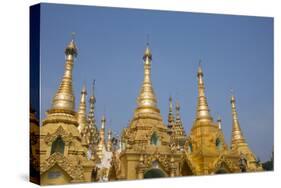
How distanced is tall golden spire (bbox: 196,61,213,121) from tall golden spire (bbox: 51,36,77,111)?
3544 millimetres

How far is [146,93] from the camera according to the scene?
14.0 meters

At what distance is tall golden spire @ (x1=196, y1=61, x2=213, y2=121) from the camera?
1446 cm

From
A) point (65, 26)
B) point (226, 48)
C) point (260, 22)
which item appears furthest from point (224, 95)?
point (65, 26)

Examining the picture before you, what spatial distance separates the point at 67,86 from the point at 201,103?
3.88 m

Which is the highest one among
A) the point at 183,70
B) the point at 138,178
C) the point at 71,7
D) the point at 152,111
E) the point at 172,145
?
the point at 71,7

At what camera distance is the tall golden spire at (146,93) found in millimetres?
13734

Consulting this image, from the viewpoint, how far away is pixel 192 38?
562 inches

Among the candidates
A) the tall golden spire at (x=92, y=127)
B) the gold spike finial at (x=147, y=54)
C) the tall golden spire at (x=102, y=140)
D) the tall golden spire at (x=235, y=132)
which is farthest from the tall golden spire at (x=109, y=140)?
the tall golden spire at (x=235, y=132)

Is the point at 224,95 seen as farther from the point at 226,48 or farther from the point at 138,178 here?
the point at 138,178

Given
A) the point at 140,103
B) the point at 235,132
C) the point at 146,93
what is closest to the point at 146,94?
the point at 146,93

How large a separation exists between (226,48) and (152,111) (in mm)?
2691

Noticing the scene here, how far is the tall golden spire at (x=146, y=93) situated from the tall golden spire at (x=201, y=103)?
1.28 metres

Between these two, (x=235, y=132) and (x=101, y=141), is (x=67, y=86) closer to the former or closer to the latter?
(x=101, y=141)

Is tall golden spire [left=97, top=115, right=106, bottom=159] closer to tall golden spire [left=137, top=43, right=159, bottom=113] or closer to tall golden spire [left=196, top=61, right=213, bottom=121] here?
tall golden spire [left=137, top=43, right=159, bottom=113]
